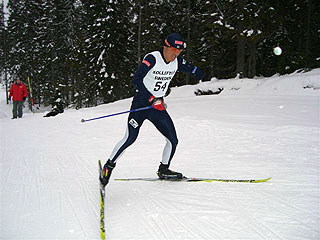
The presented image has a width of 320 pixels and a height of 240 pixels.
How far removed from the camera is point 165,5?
23.4 metres

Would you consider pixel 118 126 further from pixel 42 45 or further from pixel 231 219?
pixel 42 45

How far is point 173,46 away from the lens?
3621 millimetres

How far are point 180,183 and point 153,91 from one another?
1483 mm

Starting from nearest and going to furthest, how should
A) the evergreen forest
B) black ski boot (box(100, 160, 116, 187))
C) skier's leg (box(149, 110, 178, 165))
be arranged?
black ski boot (box(100, 160, 116, 187))
skier's leg (box(149, 110, 178, 165))
the evergreen forest

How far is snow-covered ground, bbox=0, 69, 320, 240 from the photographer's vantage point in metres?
2.71

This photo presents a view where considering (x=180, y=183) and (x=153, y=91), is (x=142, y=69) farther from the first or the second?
(x=180, y=183)

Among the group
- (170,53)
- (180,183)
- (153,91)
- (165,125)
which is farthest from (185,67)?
(180,183)

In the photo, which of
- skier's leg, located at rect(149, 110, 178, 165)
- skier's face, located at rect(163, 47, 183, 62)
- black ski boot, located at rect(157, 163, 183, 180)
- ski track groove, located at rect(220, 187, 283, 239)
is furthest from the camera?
black ski boot, located at rect(157, 163, 183, 180)

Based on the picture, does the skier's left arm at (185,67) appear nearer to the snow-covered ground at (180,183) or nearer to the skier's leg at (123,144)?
the skier's leg at (123,144)

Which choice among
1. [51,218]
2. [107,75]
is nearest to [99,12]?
[107,75]

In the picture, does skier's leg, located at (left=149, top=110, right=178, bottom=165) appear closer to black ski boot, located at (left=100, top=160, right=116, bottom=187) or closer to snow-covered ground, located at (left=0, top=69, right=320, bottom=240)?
snow-covered ground, located at (left=0, top=69, right=320, bottom=240)

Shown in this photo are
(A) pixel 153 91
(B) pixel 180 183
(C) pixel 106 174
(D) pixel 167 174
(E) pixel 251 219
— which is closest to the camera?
(E) pixel 251 219

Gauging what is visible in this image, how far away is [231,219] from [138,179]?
1.84 meters

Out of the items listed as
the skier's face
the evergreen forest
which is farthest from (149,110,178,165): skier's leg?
the evergreen forest
